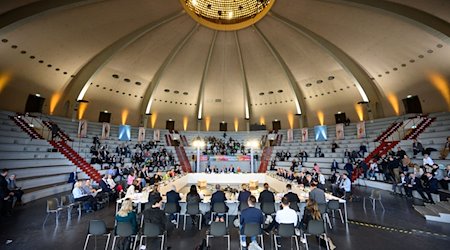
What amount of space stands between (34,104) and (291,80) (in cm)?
2163

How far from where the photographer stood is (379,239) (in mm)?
4750

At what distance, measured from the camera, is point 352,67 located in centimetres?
1705

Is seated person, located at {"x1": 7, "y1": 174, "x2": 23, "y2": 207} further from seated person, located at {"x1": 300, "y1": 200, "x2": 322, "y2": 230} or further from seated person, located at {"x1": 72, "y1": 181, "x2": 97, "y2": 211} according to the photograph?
seated person, located at {"x1": 300, "y1": 200, "x2": 322, "y2": 230}

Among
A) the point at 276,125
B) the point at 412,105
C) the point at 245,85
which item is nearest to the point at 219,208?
the point at 245,85

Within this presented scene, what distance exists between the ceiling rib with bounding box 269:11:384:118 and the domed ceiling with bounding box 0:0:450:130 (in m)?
0.09

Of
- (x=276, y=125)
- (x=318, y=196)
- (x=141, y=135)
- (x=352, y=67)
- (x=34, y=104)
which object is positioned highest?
(x=352, y=67)

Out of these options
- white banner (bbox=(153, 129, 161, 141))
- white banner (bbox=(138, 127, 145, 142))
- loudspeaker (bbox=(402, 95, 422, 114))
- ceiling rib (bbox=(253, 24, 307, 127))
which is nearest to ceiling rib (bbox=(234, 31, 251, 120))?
ceiling rib (bbox=(253, 24, 307, 127))

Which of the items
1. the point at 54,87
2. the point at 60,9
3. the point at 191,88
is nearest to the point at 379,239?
the point at 60,9

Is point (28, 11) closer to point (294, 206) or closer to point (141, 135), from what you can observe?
point (141, 135)

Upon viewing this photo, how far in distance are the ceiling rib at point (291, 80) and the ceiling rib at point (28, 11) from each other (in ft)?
37.3

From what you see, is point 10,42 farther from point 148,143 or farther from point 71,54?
point 148,143

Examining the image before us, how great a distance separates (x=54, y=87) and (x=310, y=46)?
1982cm

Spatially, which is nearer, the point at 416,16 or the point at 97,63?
the point at 416,16

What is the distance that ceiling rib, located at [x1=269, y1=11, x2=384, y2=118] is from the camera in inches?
564
